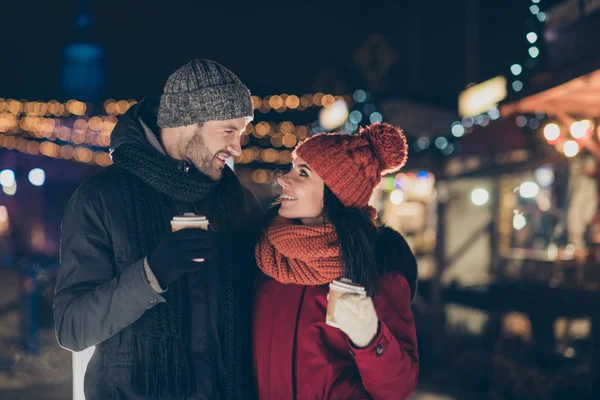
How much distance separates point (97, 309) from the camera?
7.15ft

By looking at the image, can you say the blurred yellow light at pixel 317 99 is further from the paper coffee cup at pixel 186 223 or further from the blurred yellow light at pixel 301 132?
the paper coffee cup at pixel 186 223

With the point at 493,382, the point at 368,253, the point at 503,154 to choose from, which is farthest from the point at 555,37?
the point at 368,253

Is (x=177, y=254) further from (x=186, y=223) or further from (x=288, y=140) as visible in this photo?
(x=288, y=140)

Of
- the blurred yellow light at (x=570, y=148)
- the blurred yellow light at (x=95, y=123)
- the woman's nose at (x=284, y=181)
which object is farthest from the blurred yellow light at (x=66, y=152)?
the woman's nose at (x=284, y=181)

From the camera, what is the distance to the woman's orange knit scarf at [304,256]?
2.54 m

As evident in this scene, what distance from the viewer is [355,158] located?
2.68 m

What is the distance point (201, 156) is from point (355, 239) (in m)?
0.79

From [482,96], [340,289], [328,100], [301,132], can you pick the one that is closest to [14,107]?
[328,100]

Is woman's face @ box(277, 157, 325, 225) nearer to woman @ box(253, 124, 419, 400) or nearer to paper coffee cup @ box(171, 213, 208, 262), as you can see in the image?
woman @ box(253, 124, 419, 400)

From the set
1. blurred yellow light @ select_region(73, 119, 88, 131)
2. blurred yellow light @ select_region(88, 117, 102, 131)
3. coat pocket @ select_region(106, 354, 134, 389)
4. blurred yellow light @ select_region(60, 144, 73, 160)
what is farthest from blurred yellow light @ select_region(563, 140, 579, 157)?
→ blurred yellow light @ select_region(73, 119, 88, 131)

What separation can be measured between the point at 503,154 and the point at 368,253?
746cm

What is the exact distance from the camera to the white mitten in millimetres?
2191

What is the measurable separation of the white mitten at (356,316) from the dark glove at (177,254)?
1.79ft

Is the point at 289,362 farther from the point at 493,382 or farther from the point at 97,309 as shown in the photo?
the point at 493,382
